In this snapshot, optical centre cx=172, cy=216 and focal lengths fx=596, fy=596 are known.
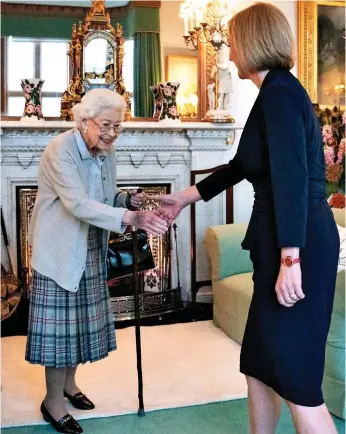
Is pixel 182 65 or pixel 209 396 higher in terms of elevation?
pixel 182 65

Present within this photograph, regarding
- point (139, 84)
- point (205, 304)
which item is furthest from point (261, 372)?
point (139, 84)

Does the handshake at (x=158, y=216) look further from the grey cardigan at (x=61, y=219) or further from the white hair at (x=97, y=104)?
the white hair at (x=97, y=104)

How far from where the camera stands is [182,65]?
4.48 metres

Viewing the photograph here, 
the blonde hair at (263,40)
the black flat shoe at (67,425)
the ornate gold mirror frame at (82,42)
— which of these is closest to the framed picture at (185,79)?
the ornate gold mirror frame at (82,42)

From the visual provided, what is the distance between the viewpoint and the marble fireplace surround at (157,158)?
4.18m

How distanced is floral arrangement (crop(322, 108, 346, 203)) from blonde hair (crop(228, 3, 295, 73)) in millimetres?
2714

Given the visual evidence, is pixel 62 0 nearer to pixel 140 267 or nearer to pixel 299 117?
pixel 140 267

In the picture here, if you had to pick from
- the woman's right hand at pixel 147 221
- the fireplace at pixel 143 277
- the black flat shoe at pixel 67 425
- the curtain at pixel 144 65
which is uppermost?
the curtain at pixel 144 65

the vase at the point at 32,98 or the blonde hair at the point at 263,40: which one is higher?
the vase at the point at 32,98

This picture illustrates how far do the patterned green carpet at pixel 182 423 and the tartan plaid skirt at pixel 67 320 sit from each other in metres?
0.30

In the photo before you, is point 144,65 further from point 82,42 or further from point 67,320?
point 67,320

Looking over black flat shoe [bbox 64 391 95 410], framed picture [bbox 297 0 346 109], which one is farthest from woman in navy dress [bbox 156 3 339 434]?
framed picture [bbox 297 0 346 109]

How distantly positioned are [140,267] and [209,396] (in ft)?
4.26

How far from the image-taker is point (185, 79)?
4.50 metres
